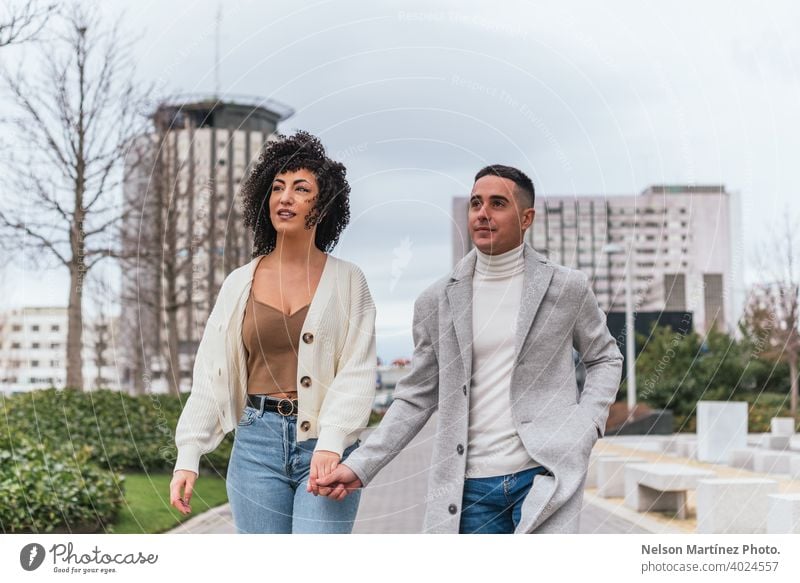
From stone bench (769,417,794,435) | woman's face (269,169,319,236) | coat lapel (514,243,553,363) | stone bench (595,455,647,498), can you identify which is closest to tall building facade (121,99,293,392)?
woman's face (269,169,319,236)

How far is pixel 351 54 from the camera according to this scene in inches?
188

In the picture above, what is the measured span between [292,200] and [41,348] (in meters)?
6.78

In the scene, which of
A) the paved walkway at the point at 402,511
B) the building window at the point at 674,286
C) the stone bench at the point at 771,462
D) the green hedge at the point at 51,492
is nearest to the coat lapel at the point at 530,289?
the building window at the point at 674,286

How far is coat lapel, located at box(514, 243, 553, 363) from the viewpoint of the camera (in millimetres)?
3645

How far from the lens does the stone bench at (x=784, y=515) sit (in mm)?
5609

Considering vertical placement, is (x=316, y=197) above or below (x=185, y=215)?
below

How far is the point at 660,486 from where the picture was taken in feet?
28.9

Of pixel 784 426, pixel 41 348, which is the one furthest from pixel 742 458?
pixel 41 348

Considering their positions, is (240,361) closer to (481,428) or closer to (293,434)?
(293,434)

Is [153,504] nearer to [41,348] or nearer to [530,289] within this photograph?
[41,348]

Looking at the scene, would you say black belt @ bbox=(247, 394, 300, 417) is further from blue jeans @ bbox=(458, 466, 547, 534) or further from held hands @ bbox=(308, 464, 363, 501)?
blue jeans @ bbox=(458, 466, 547, 534)
